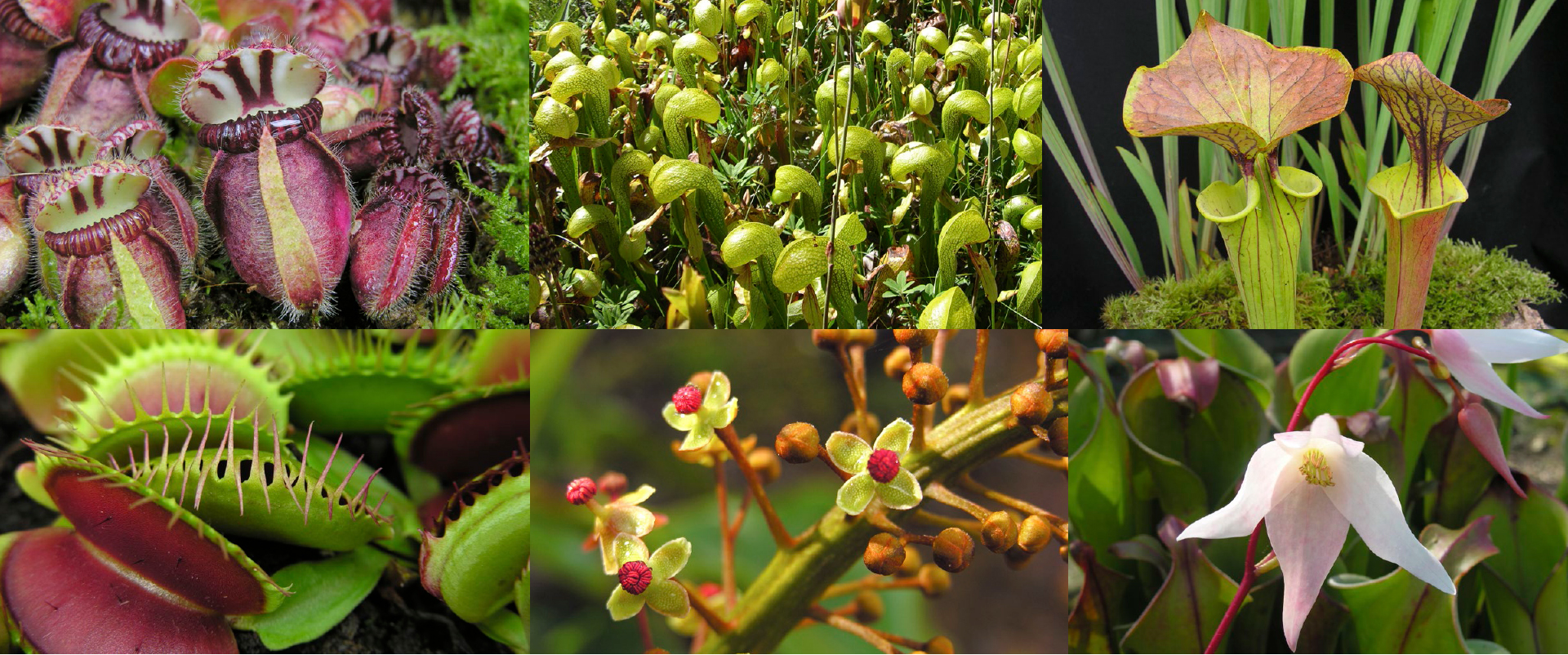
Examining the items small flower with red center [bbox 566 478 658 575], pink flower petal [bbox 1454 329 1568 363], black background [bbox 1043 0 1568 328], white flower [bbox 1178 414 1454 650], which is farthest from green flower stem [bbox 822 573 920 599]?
pink flower petal [bbox 1454 329 1568 363]

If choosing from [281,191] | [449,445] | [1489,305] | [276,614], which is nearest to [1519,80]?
[1489,305]

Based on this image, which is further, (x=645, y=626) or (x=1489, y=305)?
(x=1489, y=305)

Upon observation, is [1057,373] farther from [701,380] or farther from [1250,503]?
[701,380]

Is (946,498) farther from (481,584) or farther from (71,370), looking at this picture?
(71,370)

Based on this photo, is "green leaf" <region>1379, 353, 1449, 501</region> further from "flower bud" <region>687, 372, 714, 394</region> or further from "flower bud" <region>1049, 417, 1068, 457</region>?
"flower bud" <region>687, 372, 714, 394</region>

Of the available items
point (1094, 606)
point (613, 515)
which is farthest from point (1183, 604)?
point (613, 515)

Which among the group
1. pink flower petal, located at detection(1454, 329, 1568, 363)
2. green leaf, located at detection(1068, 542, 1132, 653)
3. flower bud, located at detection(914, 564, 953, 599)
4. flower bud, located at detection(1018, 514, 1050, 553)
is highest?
pink flower petal, located at detection(1454, 329, 1568, 363)
